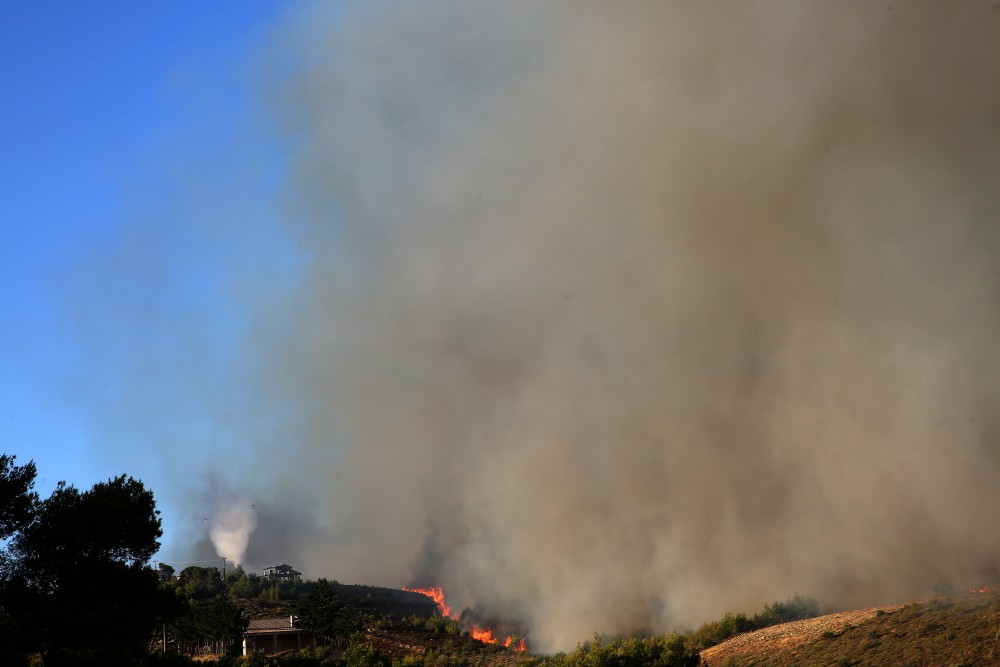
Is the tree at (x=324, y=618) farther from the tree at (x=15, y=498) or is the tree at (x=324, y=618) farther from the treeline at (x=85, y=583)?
the tree at (x=15, y=498)

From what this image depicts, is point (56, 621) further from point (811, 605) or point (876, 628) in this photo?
point (811, 605)

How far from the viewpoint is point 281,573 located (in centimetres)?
8325

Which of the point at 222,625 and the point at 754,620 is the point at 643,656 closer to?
the point at 754,620

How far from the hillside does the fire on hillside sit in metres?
20.6

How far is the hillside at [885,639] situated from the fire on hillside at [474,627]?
813 inches

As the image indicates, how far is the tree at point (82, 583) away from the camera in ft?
85.9

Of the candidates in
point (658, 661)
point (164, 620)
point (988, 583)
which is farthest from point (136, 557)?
point (988, 583)

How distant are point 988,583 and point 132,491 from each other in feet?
124

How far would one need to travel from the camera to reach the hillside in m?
30.3

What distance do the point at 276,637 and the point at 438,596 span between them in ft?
88.5

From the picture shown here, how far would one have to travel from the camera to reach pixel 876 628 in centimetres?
3478

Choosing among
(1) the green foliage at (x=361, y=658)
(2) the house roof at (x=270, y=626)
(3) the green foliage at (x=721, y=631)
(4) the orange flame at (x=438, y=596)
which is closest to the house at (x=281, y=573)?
(4) the orange flame at (x=438, y=596)

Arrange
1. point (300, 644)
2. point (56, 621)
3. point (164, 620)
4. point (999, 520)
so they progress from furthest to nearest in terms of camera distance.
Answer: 1. point (300, 644)
2. point (999, 520)
3. point (164, 620)
4. point (56, 621)

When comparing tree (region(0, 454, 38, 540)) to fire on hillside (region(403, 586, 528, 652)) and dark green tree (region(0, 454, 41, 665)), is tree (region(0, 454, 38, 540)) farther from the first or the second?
fire on hillside (region(403, 586, 528, 652))
